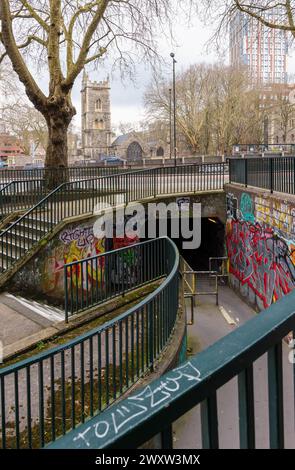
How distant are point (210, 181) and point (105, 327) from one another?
1349 cm

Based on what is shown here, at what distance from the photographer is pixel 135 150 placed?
275ft

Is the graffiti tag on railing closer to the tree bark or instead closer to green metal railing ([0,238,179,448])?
green metal railing ([0,238,179,448])

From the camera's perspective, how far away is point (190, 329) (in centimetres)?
1284

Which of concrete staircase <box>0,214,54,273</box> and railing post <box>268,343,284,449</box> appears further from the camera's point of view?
concrete staircase <box>0,214,54,273</box>

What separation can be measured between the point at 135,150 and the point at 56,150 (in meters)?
67.9

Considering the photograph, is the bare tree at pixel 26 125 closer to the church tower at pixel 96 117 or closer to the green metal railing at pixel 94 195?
the church tower at pixel 96 117

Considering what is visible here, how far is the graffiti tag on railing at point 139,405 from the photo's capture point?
3.46 ft

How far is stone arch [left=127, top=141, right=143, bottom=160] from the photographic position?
82812 mm

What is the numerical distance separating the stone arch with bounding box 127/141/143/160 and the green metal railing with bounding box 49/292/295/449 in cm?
8246

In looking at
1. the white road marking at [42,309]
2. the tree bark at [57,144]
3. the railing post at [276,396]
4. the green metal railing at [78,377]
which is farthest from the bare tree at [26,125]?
the railing post at [276,396]

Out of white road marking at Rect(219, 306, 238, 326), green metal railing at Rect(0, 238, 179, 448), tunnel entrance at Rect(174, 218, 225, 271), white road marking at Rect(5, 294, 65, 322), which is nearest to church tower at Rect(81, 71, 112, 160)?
tunnel entrance at Rect(174, 218, 225, 271)

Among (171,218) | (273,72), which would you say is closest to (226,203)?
(171,218)

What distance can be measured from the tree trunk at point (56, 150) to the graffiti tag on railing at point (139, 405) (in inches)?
625

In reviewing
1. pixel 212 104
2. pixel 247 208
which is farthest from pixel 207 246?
pixel 212 104
